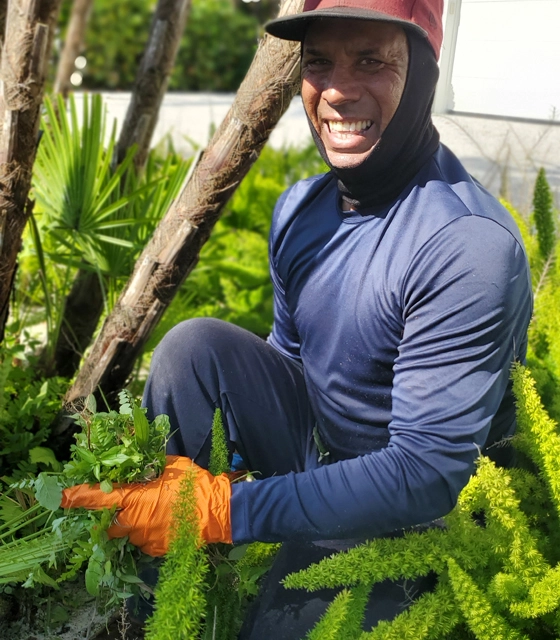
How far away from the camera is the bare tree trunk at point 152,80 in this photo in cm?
332

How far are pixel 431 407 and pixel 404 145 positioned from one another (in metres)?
0.60

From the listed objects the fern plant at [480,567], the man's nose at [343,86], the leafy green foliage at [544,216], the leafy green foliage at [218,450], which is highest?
the man's nose at [343,86]

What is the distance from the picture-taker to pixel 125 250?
9.64ft

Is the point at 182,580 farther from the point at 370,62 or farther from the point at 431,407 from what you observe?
the point at 370,62

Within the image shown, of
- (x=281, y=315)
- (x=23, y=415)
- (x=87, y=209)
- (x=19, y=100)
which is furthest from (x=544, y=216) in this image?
(x=23, y=415)

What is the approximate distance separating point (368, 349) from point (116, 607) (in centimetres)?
101

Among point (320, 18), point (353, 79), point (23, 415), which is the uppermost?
point (320, 18)

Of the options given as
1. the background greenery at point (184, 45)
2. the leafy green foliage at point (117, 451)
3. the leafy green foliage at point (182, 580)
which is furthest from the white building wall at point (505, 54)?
the background greenery at point (184, 45)

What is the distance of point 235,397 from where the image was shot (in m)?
2.09

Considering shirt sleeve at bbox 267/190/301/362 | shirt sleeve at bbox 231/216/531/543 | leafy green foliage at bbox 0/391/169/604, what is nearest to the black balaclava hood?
shirt sleeve at bbox 231/216/531/543

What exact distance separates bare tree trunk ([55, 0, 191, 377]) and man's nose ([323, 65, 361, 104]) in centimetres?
152

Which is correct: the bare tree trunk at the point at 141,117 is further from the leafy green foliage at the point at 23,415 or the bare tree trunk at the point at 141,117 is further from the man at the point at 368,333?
the man at the point at 368,333

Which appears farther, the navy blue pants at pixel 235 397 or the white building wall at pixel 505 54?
the white building wall at pixel 505 54

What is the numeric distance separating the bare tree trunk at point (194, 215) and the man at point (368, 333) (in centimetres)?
26
